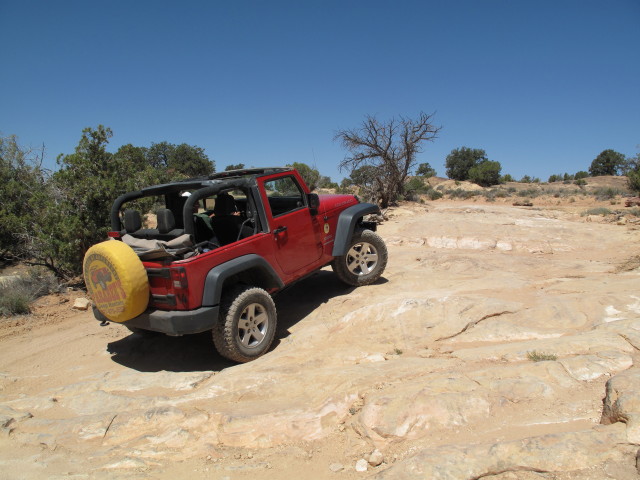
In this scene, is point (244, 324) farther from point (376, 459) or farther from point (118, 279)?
point (376, 459)

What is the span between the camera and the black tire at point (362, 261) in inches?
247

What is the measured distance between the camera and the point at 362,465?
250 cm

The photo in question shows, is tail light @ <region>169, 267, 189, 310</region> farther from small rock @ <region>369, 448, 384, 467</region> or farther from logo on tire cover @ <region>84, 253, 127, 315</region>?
small rock @ <region>369, 448, 384, 467</region>

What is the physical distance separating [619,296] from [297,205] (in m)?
3.86

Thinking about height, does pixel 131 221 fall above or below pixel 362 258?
above

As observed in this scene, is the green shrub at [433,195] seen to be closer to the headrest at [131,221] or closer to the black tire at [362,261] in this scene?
the black tire at [362,261]

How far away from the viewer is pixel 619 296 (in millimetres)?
4699

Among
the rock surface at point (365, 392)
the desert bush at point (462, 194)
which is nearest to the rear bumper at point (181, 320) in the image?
the rock surface at point (365, 392)

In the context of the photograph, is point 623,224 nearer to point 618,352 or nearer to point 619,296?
point 619,296

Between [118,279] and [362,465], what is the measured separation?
2724mm

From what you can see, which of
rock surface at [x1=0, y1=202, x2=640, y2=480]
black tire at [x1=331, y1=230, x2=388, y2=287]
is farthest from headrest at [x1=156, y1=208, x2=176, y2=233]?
black tire at [x1=331, y1=230, x2=388, y2=287]

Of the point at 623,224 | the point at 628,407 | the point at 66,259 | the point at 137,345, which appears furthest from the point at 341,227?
the point at 623,224

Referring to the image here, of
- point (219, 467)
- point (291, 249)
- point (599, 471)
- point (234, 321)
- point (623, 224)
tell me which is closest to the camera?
point (599, 471)

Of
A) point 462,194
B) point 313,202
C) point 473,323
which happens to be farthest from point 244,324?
point 462,194
